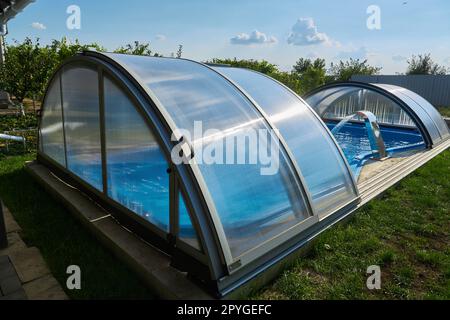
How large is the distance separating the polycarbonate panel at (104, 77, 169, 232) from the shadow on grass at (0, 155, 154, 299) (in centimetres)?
56

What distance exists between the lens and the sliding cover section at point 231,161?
2.66 m

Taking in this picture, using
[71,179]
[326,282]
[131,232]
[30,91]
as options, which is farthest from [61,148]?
[30,91]

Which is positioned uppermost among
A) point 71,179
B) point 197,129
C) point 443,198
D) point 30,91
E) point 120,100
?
point 30,91

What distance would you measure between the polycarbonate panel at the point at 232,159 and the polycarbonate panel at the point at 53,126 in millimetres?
2082

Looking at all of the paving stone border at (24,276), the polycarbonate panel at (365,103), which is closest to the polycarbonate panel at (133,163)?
the paving stone border at (24,276)

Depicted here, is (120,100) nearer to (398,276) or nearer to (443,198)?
(398,276)

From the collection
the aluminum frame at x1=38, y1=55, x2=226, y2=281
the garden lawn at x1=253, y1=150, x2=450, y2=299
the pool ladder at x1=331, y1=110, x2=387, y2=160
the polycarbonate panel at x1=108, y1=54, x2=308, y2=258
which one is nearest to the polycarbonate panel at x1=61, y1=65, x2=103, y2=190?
the aluminum frame at x1=38, y1=55, x2=226, y2=281

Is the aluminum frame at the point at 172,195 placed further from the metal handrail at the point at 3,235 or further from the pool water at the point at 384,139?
the pool water at the point at 384,139

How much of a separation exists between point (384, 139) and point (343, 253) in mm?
8003

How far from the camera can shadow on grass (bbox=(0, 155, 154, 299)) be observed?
2.80 m

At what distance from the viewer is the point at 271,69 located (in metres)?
25.6

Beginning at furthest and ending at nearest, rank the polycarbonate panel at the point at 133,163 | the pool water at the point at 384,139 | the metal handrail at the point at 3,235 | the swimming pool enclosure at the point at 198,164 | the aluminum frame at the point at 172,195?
the pool water at the point at 384,139 < the metal handrail at the point at 3,235 < the polycarbonate panel at the point at 133,163 < the swimming pool enclosure at the point at 198,164 < the aluminum frame at the point at 172,195
